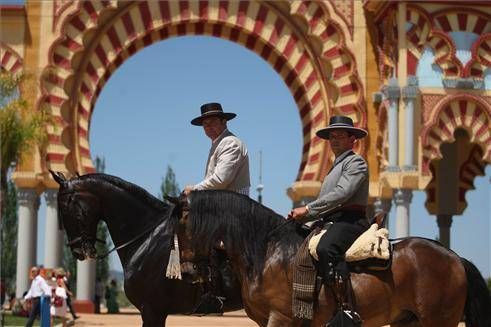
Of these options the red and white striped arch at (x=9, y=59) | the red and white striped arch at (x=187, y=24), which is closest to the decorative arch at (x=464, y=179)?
the red and white striped arch at (x=187, y=24)

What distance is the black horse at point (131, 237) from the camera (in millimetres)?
8617

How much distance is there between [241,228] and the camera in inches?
285

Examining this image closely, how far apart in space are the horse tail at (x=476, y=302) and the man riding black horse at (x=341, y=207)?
84 centimetres

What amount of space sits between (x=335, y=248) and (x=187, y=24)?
17.7 metres

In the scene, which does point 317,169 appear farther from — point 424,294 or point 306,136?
point 424,294

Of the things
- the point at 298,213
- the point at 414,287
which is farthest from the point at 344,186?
the point at 414,287

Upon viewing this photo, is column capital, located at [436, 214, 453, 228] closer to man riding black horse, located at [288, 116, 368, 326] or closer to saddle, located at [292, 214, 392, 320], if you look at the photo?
man riding black horse, located at [288, 116, 368, 326]

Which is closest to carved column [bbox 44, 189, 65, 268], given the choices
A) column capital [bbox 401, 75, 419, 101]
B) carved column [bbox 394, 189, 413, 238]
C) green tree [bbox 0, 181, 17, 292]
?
Result: carved column [bbox 394, 189, 413, 238]

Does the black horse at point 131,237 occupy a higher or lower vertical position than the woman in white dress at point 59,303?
higher

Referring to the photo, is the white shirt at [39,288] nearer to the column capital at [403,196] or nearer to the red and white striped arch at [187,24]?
the red and white striped arch at [187,24]

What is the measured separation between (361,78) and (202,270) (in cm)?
1663

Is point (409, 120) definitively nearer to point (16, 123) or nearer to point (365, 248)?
point (16, 123)

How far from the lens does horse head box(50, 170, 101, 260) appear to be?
8.59m

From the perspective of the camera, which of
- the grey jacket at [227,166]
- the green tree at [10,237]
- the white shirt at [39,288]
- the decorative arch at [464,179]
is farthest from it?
the green tree at [10,237]
